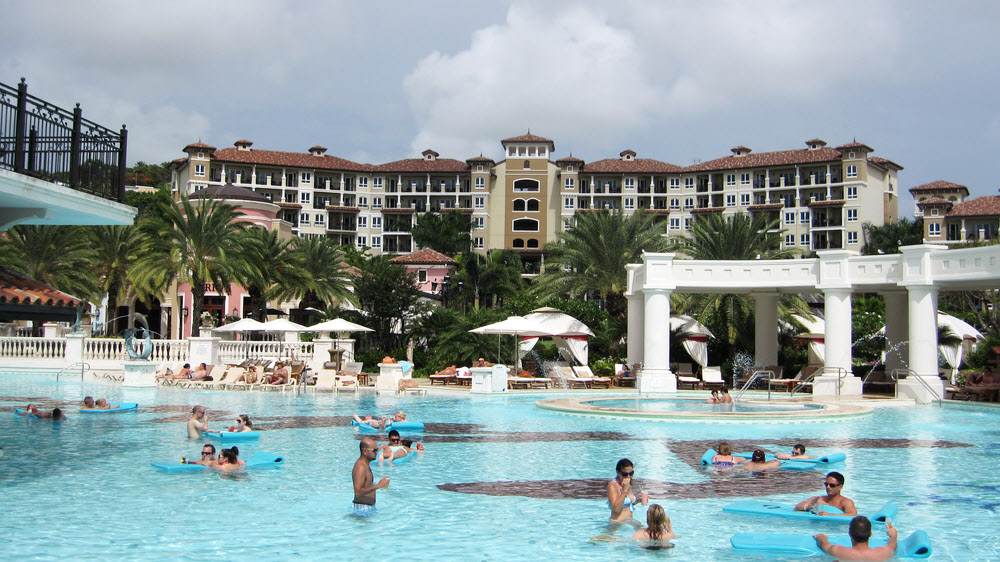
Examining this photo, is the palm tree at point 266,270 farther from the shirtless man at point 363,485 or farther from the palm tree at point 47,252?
the shirtless man at point 363,485

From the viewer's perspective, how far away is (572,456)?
1521 cm

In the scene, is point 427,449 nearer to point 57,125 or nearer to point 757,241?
point 57,125

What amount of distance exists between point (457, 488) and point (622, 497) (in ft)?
9.62

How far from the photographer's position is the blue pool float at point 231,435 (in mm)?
16141

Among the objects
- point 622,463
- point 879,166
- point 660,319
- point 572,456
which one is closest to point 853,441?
point 572,456

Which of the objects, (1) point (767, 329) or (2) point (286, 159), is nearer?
(1) point (767, 329)

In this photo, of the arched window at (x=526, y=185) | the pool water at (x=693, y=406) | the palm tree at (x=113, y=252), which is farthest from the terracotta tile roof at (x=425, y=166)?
the pool water at (x=693, y=406)

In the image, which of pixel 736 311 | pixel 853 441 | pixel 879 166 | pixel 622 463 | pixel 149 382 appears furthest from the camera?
pixel 879 166

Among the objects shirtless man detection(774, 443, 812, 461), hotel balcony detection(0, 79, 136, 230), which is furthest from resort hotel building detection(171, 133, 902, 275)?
hotel balcony detection(0, 79, 136, 230)

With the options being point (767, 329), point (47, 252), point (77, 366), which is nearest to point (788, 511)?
point (767, 329)

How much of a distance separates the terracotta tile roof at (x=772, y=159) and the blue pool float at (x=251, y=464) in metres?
90.0

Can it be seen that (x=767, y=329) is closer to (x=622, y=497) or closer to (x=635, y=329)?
(x=635, y=329)

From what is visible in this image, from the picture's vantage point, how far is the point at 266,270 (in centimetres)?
4147

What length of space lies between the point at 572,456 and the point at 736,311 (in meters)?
23.2
